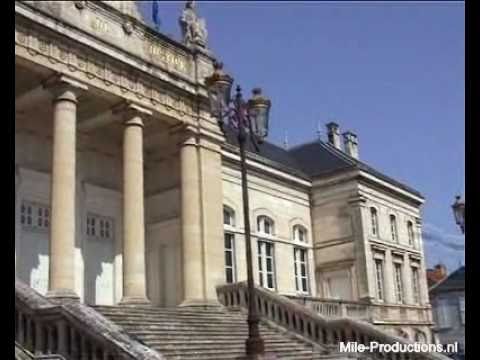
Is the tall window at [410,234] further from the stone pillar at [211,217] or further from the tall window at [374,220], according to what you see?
the stone pillar at [211,217]

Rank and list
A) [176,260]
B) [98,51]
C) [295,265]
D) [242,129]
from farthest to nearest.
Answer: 1. [295,265]
2. [176,260]
3. [98,51]
4. [242,129]

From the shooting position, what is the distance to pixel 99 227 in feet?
62.8

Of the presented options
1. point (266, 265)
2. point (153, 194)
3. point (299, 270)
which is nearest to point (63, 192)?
point (153, 194)

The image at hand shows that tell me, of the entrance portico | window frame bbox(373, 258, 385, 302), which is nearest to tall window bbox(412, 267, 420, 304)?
window frame bbox(373, 258, 385, 302)

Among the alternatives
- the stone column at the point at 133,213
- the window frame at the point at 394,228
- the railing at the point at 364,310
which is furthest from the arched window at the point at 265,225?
the stone column at the point at 133,213

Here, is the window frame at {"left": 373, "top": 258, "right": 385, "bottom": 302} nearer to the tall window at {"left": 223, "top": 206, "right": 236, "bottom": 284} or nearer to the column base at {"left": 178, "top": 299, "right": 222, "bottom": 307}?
the tall window at {"left": 223, "top": 206, "right": 236, "bottom": 284}

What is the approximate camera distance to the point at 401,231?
28219 millimetres

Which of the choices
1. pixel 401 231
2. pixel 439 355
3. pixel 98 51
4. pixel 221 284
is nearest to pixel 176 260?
pixel 221 284

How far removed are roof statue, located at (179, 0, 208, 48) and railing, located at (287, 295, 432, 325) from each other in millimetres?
8702

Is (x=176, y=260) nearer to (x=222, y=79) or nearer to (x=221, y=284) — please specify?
(x=221, y=284)

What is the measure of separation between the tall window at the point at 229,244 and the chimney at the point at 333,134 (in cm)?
1153

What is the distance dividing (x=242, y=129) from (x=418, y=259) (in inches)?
824

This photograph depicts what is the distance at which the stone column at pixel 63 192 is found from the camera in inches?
527

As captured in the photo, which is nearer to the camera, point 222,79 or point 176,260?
point 222,79
